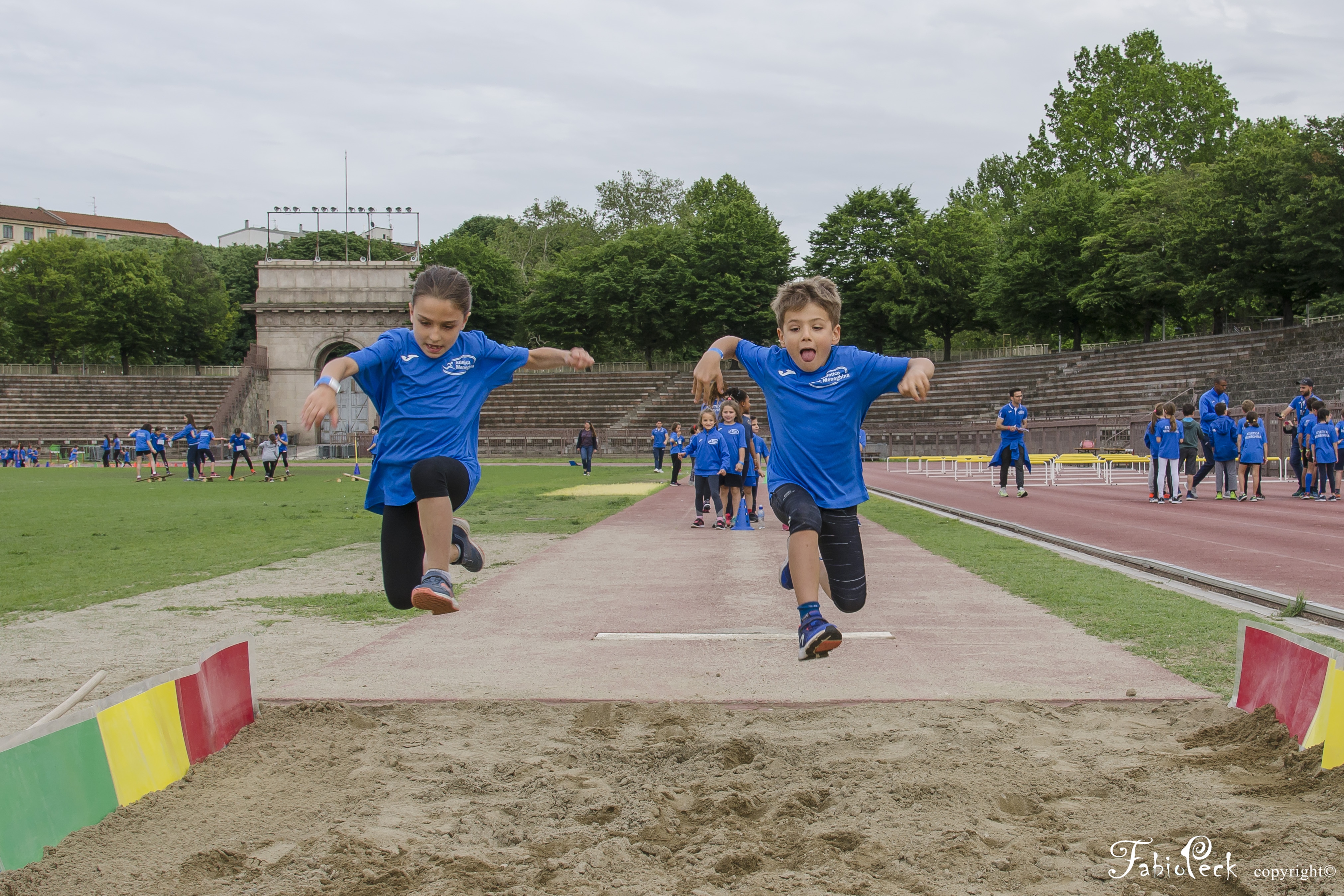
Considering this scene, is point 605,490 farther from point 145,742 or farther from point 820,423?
point 145,742

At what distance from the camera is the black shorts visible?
204 inches

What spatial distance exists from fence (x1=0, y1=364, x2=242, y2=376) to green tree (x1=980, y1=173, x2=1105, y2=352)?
49.5 metres

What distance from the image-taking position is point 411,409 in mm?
5305

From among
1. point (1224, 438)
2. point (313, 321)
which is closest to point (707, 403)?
point (1224, 438)

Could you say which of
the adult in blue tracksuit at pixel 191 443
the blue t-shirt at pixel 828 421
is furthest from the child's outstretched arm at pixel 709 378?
the adult in blue tracksuit at pixel 191 443

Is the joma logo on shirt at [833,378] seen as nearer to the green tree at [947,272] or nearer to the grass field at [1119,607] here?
the grass field at [1119,607]

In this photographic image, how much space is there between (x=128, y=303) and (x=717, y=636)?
255 feet

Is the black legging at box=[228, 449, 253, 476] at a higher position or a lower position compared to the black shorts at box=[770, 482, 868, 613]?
lower

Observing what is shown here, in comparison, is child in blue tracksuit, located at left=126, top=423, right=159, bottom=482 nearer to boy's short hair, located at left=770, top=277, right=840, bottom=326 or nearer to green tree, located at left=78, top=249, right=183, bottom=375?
boy's short hair, located at left=770, top=277, right=840, bottom=326

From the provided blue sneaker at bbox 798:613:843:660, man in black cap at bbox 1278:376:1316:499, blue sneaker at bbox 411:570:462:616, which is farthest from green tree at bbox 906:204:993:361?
blue sneaker at bbox 411:570:462:616

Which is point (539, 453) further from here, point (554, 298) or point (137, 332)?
point (137, 332)

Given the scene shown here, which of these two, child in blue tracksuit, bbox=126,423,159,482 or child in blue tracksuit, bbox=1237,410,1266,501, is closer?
child in blue tracksuit, bbox=1237,410,1266,501

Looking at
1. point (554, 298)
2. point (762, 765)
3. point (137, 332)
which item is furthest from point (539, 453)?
point (762, 765)

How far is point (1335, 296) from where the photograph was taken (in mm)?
45250
